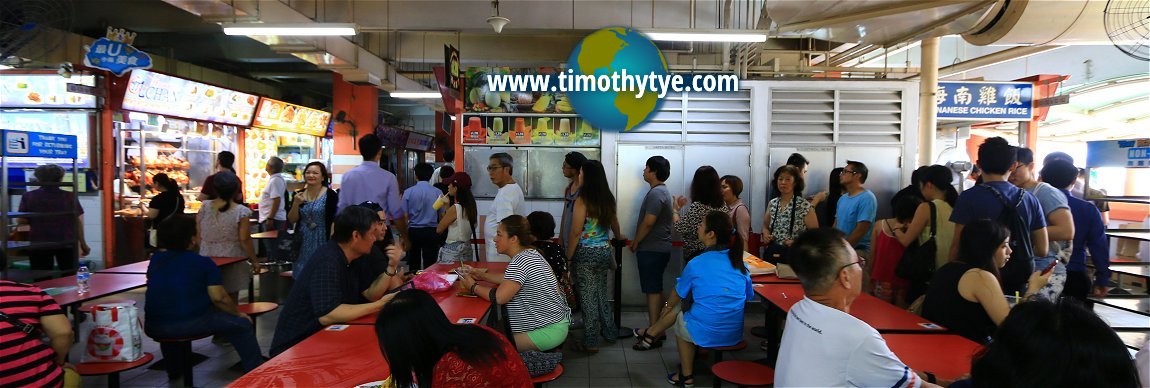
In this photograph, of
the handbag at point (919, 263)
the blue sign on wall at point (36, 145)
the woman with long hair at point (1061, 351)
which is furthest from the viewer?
the blue sign on wall at point (36, 145)

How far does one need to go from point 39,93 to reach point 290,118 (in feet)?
14.0

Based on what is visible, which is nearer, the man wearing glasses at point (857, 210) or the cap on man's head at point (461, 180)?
the man wearing glasses at point (857, 210)

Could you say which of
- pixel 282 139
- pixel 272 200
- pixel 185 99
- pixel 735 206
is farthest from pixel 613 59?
pixel 282 139

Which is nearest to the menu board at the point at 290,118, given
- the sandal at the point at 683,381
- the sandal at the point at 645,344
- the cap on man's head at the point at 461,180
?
the cap on man's head at the point at 461,180

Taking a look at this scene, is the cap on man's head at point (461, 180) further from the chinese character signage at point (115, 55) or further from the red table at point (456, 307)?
the chinese character signage at point (115, 55)

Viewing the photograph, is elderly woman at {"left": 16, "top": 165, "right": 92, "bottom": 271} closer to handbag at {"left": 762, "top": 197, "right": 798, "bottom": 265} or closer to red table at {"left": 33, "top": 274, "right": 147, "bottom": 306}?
red table at {"left": 33, "top": 274, "right": 147, "bottom": 306}

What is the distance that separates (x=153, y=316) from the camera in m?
3.71

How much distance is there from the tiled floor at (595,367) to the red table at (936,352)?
1699 millimetres

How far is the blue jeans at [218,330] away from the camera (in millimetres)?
3693

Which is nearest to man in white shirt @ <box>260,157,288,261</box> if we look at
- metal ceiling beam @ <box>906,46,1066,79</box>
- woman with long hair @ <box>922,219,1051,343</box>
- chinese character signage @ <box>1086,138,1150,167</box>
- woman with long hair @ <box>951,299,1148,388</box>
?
woman with long hair @ <box>922,219,1051,343</box>

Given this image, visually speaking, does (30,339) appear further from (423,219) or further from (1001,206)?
(1001,206)

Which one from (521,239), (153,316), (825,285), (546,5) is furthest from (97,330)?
(546,5)

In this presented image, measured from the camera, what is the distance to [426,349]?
1781 mm

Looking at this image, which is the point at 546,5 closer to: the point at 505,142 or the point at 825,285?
the point at 505,142
